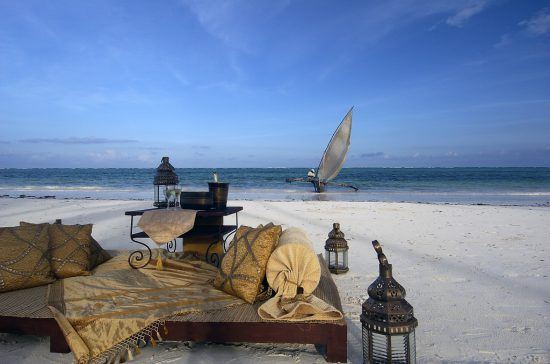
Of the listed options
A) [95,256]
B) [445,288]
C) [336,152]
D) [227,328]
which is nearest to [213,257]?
[95,256]

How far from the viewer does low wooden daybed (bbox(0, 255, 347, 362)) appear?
2.64 m

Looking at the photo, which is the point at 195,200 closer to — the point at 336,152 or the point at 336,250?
the point at 336,250

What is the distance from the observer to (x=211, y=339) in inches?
107

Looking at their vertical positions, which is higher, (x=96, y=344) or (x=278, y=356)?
(x=96, y=344)

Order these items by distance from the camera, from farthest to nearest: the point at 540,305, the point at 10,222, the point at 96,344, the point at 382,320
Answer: the point at 10,222, the point at 540,305, the point at 96,344, the point at 382,320

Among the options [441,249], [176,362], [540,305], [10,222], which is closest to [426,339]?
[540,305]

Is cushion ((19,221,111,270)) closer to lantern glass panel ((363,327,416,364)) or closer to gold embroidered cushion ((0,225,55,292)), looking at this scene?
gold embroidered cushion ((0,225,55,292))

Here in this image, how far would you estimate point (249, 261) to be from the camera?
3.05m

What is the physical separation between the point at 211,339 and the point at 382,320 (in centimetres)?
139

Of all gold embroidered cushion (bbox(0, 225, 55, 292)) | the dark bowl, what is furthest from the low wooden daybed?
the dark bowl

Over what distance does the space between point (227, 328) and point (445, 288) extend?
310cm

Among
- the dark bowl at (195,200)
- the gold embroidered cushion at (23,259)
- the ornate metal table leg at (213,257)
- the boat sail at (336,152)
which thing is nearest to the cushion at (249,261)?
the dark bowl at (195,200)

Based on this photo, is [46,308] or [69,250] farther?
[69,250]

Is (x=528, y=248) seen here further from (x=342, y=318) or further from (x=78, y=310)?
(x=78, y=310)
